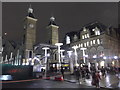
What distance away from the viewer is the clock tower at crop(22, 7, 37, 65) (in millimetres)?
50344

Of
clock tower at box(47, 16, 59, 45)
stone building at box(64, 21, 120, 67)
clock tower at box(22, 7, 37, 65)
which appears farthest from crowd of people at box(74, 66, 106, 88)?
clock tower at box(47, 16, 59, 45)

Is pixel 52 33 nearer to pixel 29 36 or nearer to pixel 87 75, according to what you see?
pixel 29 36

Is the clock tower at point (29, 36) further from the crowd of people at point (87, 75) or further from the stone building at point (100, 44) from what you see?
the crowd of people at point (87, 75)

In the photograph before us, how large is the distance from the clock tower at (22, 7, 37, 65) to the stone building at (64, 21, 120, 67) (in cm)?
2121

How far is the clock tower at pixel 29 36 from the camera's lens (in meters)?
50.3

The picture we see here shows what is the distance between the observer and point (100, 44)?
35656mm

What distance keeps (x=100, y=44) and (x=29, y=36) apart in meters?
31.7

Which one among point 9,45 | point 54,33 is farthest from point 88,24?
point 9,45

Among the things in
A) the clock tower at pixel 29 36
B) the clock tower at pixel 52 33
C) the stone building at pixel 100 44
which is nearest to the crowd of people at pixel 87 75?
the stone building at pixel 100 44

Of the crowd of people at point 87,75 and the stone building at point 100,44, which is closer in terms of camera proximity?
the crowd of people at point 87,75

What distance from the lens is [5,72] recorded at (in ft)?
46.4

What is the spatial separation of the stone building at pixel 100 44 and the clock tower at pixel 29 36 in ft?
69.6

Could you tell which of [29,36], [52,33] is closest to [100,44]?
[52,33]

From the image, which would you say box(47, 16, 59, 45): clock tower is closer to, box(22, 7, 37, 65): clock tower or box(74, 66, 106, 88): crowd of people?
box(22, 7, 37, 65): clock tower
